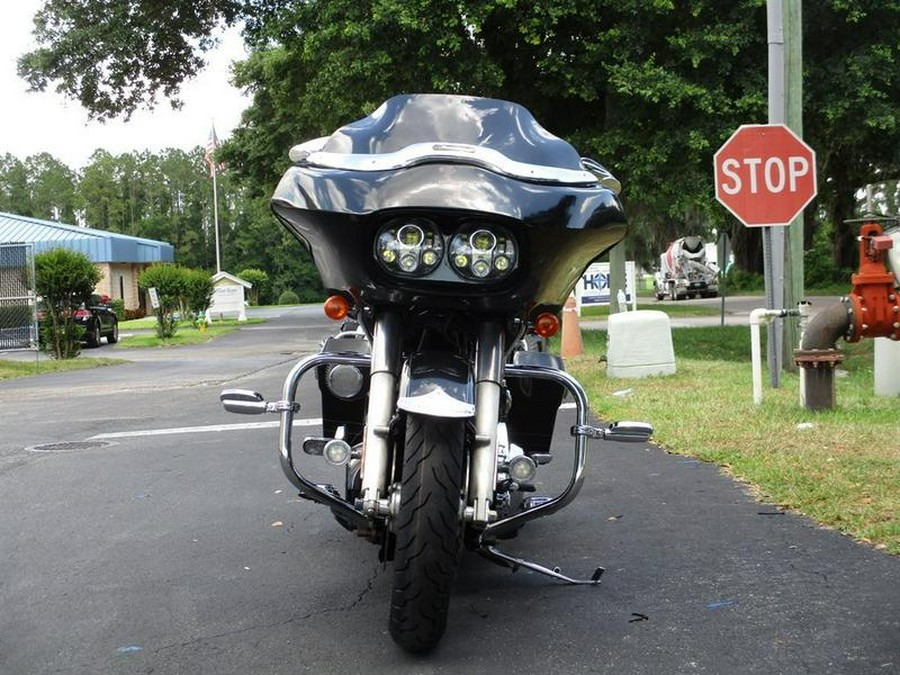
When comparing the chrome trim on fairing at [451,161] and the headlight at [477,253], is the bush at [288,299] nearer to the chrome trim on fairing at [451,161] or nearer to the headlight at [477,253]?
the chrome trim on fairing at [451,161]

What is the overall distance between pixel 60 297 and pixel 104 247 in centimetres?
Result: 3065

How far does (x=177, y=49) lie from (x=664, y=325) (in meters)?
13.2

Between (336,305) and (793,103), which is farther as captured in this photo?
(793,103)

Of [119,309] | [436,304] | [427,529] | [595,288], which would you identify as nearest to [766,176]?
[436,304]

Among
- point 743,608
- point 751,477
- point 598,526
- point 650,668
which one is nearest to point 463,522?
point 650,668

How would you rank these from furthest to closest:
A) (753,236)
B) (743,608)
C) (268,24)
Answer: (753,236) < (268,24) < (743,608)

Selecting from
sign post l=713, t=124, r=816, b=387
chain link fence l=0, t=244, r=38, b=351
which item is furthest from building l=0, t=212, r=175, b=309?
sign post l=713, t=124, r=816, b=387

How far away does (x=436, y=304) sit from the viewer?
3.95 meters

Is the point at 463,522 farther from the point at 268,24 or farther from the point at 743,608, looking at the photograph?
the point at 268,24

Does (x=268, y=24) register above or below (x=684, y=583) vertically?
above

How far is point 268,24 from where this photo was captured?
1964 centimetres

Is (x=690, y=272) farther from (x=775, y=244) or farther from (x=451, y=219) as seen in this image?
(x=451, y=219)

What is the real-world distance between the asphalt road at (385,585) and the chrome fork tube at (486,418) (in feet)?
1.84

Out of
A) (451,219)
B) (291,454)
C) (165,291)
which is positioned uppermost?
(451,219)
